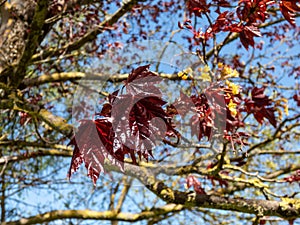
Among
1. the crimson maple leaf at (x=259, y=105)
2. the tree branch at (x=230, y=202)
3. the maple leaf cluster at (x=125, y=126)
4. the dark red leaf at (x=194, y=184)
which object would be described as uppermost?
the crimson maple leaf at (x=259, y=105)

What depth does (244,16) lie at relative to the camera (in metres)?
1.39

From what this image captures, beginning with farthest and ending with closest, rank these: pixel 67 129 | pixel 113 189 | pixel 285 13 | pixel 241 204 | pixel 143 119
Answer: pixel 113 189, pixel 67 129, pixel 241 204, pixel 285 13, pixel 143 119

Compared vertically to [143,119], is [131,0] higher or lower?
higher

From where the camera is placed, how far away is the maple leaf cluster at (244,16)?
4.44 ft

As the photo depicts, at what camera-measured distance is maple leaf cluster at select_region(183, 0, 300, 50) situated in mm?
1353

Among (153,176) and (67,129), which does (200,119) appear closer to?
(153,176)

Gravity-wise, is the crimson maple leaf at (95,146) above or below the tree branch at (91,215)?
above

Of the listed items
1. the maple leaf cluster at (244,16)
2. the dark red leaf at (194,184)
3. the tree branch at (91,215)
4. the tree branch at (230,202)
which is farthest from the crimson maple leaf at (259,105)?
the tree branch at (91,215)

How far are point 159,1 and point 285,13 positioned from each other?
3.17m

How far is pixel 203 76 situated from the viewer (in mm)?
1577

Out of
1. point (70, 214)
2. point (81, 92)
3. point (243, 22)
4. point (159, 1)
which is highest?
point (159, 1)

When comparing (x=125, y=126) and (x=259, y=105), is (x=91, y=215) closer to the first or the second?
(x=259, y=105)

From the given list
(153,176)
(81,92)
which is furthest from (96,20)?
(153,176)

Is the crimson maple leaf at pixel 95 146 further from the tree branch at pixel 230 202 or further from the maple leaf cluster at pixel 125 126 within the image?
the tree branch at pixel 230 202
